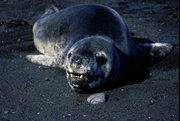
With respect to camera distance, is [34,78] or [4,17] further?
[4,17]

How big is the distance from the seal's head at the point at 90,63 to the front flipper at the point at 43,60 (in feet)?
2.45

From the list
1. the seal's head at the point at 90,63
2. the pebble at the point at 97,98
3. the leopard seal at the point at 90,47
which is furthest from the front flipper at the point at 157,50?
the pebble at the point at 97,98

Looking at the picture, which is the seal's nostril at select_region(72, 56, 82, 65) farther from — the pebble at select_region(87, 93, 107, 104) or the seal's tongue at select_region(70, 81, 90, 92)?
the pebble at select_region(87, 93, 107, 104)

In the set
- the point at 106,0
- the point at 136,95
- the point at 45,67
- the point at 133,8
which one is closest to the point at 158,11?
the point at 133,8

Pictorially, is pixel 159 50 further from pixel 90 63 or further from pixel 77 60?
pixel 77 60

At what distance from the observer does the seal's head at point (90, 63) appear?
4848 mm

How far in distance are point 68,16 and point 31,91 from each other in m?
1.39

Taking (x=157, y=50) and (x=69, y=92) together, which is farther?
(x=157, y=50)

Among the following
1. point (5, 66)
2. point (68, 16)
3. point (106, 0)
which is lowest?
point (106, 0)

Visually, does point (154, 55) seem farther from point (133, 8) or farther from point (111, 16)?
point (133, 8)

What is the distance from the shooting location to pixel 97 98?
4.91 meters

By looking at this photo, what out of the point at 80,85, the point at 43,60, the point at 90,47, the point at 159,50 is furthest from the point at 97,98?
the point at 159,50

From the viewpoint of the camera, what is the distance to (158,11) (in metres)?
8.60

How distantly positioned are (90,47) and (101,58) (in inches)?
6.8
